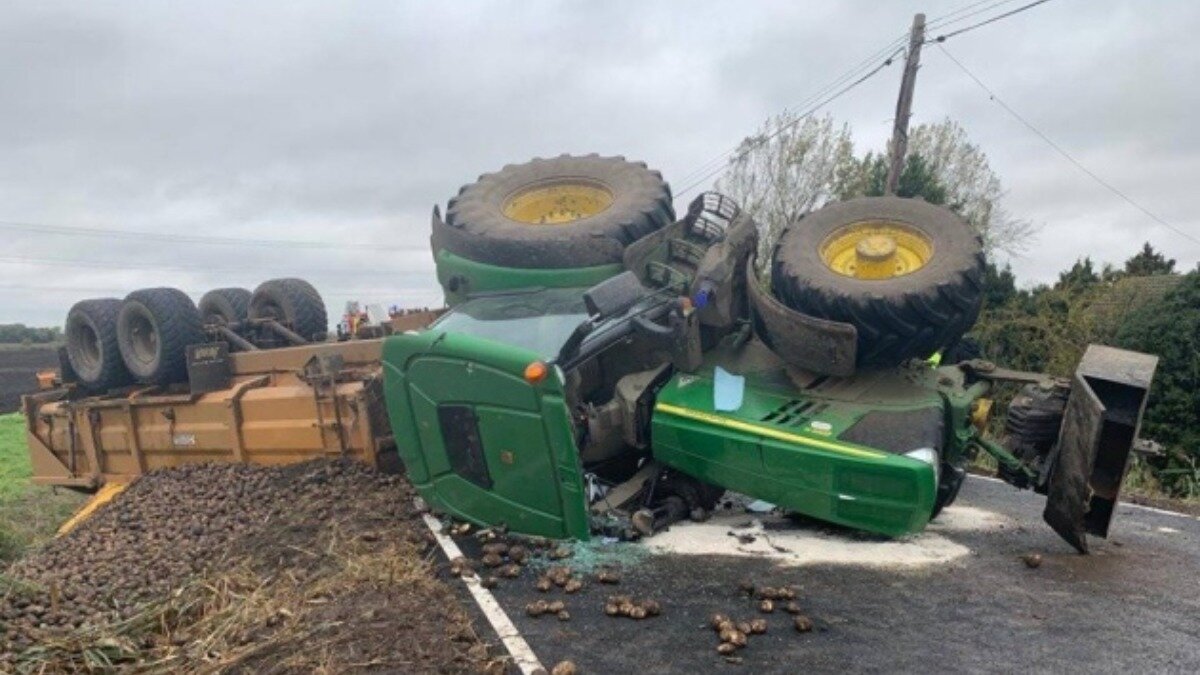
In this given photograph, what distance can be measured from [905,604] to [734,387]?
1.83 m

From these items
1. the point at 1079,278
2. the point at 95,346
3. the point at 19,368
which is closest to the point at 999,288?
the point at 1079,278

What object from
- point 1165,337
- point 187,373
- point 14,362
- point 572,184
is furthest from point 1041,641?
point 14,362

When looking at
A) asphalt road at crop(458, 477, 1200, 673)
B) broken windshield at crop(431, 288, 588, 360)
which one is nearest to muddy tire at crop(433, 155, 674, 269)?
broken windshield at crop(431, 288, 588, 360)

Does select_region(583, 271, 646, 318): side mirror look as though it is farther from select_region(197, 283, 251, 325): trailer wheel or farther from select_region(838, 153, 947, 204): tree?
select_region(838, 153, 947, 204): tree

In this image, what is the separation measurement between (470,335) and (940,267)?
2773 millimetres

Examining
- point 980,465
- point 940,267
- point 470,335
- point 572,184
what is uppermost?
point 572,184

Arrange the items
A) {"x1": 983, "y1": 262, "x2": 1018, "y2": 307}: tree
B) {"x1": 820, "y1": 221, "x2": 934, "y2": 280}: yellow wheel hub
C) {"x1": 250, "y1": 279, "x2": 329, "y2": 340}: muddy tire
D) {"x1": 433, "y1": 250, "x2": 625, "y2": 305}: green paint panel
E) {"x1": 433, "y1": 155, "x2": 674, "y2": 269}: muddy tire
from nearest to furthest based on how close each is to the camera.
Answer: {"x1": 820, "y1": 221, "x2": 934, "y2": 280}: yellow wheel hub → {"x1": 433, "y1": 250, "x2": 625, "y2": 305}: green paint panel → {"x1": 433, "y1": 155, "x2": 674, "y2": 269}: muddy tire → {"x1": 250, "y1": 279, "x2": 329, "y2": 340}: muddy tire → {"x1": 983, "y1": 262, "x2": 1018, "y2": 307}: tree

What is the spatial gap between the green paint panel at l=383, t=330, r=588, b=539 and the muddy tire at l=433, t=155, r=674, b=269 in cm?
128

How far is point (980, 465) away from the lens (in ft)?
28.5

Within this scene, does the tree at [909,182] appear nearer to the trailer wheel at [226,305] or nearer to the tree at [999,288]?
the tree at [999,288]

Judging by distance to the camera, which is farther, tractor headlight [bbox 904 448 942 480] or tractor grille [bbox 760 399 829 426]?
tractor grille [bbox 760 399 829 426]

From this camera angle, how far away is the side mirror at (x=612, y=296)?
504 centimetres

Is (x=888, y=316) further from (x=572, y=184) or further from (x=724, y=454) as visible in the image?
(x=572, y=184)

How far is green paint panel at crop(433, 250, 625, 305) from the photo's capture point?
6371 millimetres
